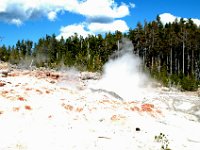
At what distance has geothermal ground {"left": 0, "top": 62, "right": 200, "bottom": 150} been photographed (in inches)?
667

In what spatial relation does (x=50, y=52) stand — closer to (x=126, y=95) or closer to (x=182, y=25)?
(x=182, y=25)

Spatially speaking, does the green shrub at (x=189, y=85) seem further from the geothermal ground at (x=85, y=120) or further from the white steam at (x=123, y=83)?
the geothermal ground at (x=85, y=120)

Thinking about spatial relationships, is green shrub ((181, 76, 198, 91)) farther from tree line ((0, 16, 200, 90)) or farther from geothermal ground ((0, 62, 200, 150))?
geothermal ground ((0, 62, 200, 150))

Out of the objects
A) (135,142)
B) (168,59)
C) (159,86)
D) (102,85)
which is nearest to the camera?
(135,142)

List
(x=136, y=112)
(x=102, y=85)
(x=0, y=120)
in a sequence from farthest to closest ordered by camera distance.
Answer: (x=102, y=85) → (x=136, y=112) → (x=0, y=120)

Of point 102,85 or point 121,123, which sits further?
point 102,85

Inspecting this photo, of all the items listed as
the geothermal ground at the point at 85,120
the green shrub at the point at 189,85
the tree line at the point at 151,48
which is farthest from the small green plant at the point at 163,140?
the tree line at the point at 151,48

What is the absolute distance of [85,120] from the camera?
65.4 feet

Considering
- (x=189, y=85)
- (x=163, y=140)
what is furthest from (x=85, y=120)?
(x=189, y=85)

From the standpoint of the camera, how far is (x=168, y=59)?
97688 millimetres

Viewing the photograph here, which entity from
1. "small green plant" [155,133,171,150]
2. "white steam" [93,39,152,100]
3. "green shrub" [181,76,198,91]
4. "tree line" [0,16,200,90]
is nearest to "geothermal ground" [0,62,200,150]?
"small green plant" [155,133,171,150]

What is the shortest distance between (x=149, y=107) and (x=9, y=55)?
10230 centimetres

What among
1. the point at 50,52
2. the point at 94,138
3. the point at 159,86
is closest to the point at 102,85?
the point at 94,138

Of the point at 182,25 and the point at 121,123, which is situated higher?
the point at 182,25
